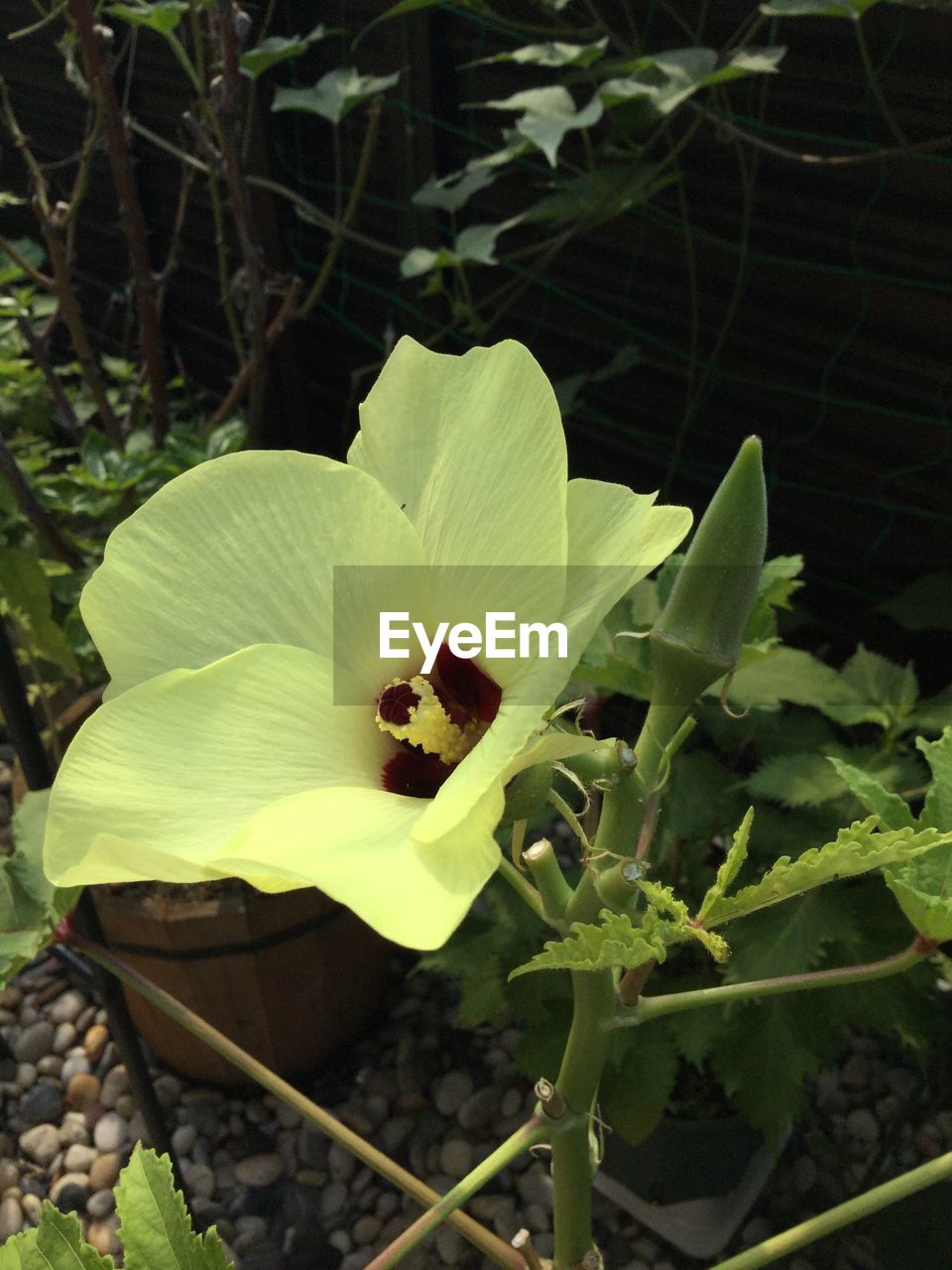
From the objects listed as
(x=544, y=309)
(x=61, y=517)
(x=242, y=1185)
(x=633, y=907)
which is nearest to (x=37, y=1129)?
(x=242, y=1185)

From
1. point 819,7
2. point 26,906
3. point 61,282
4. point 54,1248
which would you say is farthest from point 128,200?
point 54,1248

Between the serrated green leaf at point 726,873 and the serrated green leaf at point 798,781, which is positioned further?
the serrated green leaf at point 798,781

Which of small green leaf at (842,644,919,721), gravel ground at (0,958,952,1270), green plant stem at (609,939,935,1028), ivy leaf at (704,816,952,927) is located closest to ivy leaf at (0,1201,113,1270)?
green plant stem at (609,939,935,1028)

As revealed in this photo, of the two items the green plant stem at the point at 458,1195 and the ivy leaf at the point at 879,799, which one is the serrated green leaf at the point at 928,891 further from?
the green plant stem at the point at 458,1195

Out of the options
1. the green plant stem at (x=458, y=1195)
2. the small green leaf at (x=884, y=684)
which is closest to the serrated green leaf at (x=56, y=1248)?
the green plant stem at (x=458, y=1195)

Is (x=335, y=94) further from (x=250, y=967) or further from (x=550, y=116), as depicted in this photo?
(x=250, y=967)

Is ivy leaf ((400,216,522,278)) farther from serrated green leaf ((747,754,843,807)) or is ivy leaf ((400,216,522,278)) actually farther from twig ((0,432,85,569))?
Answer: serrated green leaf ((747,754,843,807))
